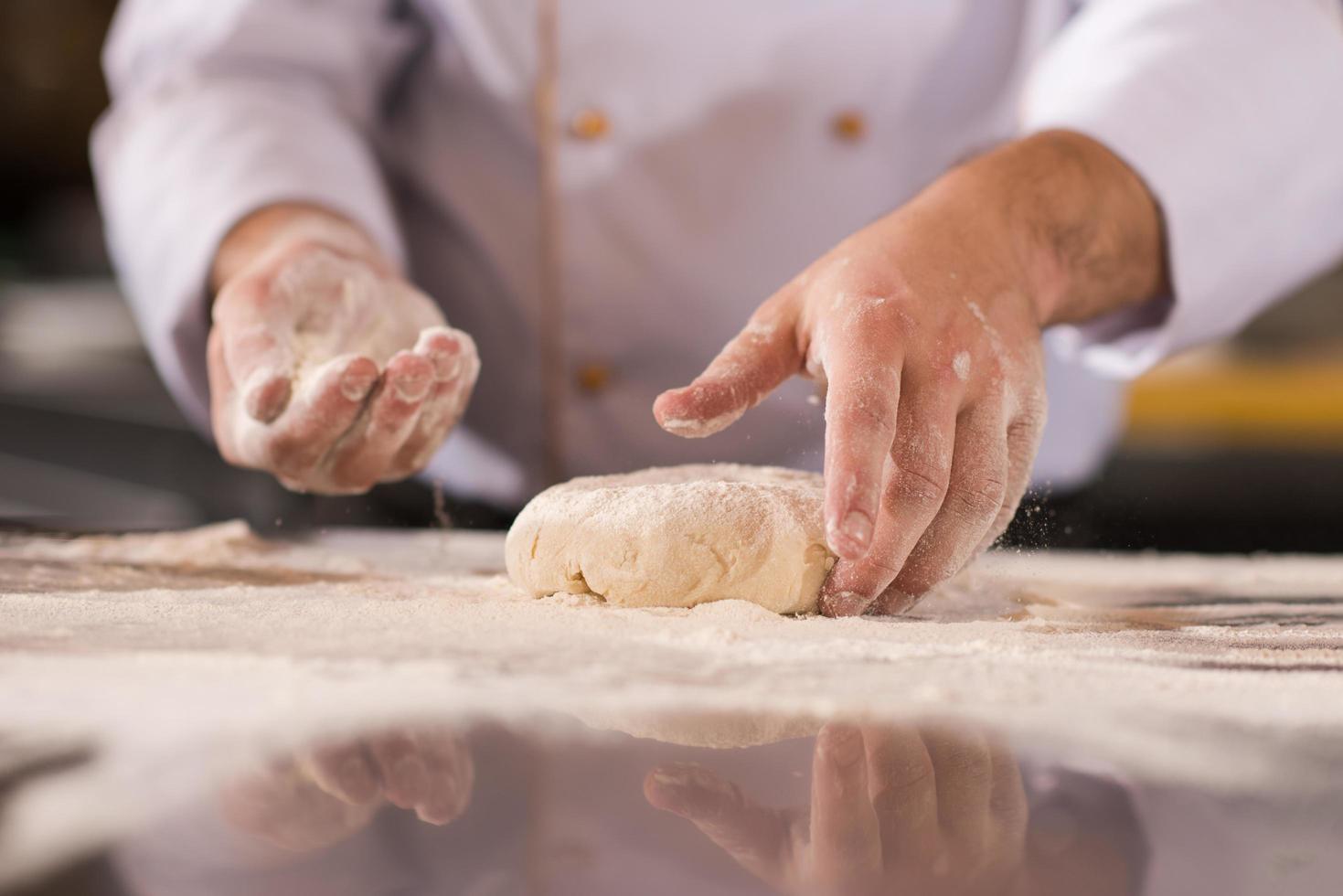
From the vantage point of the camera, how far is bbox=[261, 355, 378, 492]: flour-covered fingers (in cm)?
109

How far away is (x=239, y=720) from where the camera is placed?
23.1 inches

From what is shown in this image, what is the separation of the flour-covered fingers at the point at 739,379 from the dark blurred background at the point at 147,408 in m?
0.84

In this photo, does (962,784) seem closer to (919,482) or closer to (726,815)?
(726,815)

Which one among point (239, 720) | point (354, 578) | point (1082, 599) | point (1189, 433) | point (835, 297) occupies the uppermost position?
point (835, 297)

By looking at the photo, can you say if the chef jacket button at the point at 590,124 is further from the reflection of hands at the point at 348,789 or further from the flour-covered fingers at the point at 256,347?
the reflection of hands at the point at 348,789

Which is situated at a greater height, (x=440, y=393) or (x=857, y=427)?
(x=857, y=427)

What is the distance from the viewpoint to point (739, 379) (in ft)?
2.94

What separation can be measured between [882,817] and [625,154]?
1295 mm

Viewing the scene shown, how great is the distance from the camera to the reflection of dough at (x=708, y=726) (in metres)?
0.57

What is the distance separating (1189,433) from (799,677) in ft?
10.8

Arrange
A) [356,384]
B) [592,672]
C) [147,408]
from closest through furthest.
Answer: [592,672]
[356,384]
[147,408]

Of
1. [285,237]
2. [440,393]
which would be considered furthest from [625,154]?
[440,393]

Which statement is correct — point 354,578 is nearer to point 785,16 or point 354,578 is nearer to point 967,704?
point 967,704

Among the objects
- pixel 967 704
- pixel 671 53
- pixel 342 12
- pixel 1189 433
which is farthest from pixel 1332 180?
pixel 1189 433
